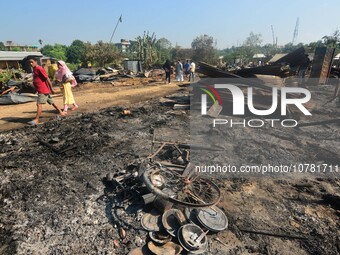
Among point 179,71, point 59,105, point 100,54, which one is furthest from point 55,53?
point 59,105

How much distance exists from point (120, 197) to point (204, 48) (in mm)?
54154

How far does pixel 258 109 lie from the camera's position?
9.41m

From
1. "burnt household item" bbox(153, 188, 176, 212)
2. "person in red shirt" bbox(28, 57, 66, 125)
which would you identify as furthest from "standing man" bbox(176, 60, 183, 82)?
"burnt household item" bbox(153, 188, 176, 212)

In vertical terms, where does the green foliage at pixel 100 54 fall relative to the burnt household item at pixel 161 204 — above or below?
above

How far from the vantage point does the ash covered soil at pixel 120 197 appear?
10.7 feet

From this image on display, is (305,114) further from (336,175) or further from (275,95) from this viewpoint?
(336,175)

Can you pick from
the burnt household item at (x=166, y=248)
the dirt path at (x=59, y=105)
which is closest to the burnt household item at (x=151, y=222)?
the burnt household item at (x=166, y=248)

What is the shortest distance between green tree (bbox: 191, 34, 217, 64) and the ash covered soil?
45077 millimetres

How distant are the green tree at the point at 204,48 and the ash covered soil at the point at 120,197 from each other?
4508 cm

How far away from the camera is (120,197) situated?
4031 millimetres

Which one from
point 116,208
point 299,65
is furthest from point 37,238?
point 299,65

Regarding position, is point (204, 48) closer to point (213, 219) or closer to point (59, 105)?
point (59, 105)

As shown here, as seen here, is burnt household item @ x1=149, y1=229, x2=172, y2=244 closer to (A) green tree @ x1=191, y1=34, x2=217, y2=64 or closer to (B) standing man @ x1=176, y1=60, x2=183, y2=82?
(B) standing man @ x1=176, y1=60, x2=183, y2=82

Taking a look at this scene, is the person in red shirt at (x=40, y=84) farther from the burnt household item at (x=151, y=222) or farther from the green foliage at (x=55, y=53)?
the green foliage at (x=55, y=53)
